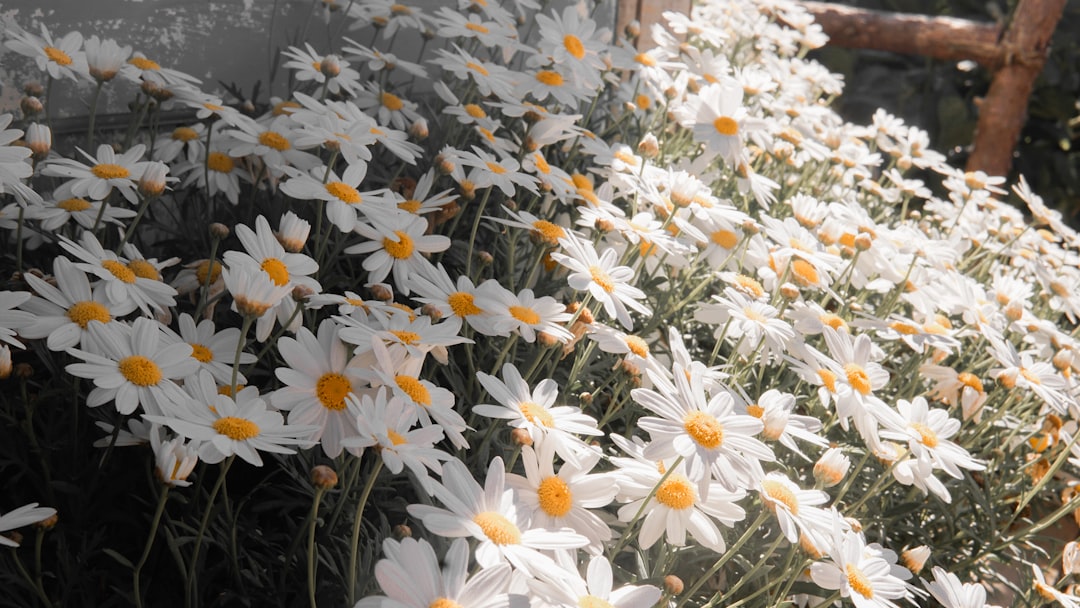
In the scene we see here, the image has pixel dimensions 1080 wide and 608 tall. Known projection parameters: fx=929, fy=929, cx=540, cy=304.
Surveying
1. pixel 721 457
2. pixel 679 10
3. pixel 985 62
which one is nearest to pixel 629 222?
pixel 721 457

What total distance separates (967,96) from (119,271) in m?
5.37

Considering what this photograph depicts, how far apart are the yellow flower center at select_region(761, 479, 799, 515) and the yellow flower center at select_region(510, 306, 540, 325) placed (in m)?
0.31

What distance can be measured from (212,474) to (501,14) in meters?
1.13

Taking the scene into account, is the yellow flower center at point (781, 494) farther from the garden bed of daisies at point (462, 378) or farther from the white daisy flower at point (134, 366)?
the white daisy flower at point (134, 366)

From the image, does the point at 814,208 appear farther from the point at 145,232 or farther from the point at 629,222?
the point at 145,232

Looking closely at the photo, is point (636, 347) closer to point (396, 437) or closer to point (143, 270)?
point (396, 437)

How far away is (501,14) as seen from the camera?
1.86 m

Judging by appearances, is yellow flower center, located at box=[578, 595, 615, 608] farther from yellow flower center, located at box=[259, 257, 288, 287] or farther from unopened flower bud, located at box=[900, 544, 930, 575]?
unopened flower bud, located at box=[900, 544, 930, 575]

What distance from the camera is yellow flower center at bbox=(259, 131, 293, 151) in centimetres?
133

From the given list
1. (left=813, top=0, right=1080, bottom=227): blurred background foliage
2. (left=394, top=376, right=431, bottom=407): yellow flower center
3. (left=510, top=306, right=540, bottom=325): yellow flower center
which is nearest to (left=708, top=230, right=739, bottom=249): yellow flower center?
(left=510, top=306, right=540, bottom=325): yellow flower center

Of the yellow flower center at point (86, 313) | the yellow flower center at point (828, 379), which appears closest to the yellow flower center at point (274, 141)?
the yellow flower center at point (86, 313)

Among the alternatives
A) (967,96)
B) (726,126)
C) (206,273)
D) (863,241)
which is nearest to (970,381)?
(863,241)

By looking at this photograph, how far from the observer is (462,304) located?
3.52ft

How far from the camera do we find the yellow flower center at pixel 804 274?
4.67 feet
